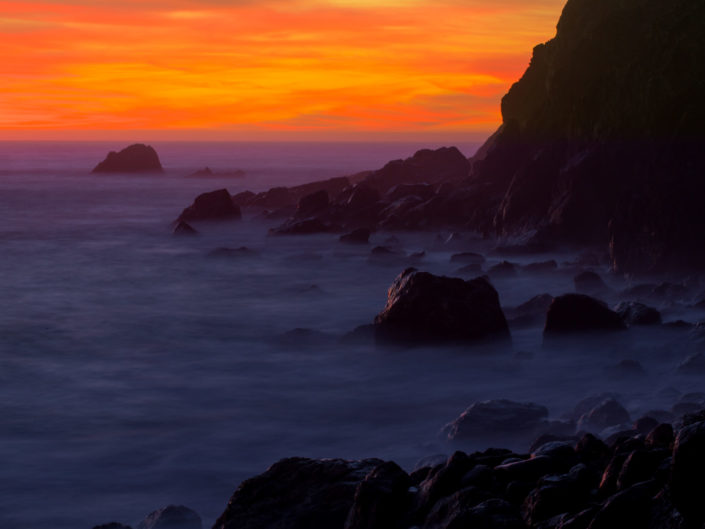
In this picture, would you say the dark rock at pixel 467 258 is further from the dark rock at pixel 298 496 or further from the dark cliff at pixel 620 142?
the dark rock at pixel 298 496

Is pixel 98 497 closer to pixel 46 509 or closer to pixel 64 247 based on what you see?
pixel 46 509

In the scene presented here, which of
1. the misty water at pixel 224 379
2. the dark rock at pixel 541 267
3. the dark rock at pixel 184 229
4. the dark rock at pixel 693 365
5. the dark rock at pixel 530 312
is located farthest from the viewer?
the dark rock at pixel 184 229

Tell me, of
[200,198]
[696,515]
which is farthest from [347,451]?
[200,198]

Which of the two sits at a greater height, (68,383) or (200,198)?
(200,198)

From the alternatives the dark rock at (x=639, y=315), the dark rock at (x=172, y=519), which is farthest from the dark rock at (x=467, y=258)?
the dark rock at (x=172, y=519)

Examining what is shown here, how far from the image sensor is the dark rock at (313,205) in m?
58.1

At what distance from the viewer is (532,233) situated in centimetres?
4309

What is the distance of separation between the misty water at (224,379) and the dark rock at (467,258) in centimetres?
53

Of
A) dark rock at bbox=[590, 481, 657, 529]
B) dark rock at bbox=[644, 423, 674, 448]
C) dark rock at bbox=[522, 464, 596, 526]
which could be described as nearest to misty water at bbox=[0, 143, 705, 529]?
dark rock at bbox=[644, 423, 674, 448]

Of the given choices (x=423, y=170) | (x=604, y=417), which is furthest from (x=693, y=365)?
(x=423, y=170)

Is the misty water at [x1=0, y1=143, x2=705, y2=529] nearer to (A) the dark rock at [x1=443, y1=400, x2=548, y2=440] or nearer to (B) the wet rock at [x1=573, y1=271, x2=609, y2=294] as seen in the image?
(A) the dark rock at [x1=443, y1=400, x2=548, y2=440]

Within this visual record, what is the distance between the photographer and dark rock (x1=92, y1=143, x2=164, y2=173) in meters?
131

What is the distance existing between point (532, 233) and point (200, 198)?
28572 mm

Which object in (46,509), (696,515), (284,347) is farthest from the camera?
(284,347)
